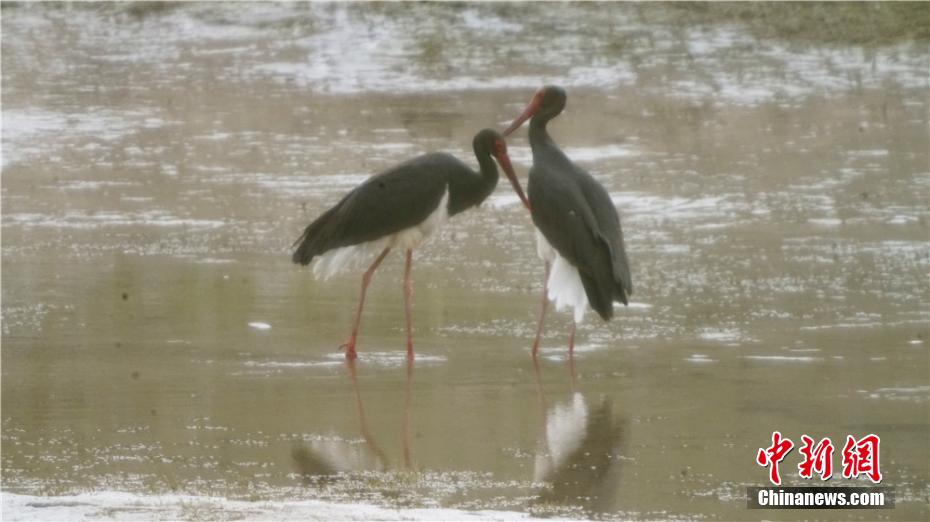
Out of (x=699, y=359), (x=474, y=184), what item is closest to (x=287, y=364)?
(x=474, y=184)

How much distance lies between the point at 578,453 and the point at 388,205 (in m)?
2.05

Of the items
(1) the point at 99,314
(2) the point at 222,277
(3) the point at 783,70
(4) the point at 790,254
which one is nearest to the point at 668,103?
(3) the point at 783,70

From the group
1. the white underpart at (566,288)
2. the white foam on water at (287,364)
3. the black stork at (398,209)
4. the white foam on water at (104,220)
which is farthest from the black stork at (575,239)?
the white foam on water at (104,220)

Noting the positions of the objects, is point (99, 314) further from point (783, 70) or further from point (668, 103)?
point (783, 70)

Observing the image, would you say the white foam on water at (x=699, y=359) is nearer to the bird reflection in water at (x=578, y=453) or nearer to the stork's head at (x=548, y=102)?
the bird reflection in water at (x=578, y=453)

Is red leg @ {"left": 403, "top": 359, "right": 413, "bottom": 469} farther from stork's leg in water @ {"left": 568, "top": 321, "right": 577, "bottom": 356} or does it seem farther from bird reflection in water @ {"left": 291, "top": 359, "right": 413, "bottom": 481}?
stork's leg in water @ {"left": 568, "top": 321, "right": 577, "bottom": 356}

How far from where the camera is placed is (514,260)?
9133 millimetres

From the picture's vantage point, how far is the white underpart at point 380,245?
7.77 metres

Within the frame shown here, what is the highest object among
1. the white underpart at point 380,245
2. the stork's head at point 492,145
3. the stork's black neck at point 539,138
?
the stork's black neck at point 539,138

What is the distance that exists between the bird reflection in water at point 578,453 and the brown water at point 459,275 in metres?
0.02

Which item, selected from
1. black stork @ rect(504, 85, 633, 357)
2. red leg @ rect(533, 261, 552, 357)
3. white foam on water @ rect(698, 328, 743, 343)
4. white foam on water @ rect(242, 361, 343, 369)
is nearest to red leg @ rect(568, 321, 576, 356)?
black stork @ rect(504, 85, 633, 357)

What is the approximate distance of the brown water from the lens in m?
5.83

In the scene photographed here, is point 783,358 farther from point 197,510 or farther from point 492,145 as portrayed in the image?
point 197,510

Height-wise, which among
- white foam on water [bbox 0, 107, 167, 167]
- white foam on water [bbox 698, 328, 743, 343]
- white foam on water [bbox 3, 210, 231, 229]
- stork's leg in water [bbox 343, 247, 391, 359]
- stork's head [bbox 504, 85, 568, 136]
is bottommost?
white foam on water [bbox 0, 107, 167, 167]
